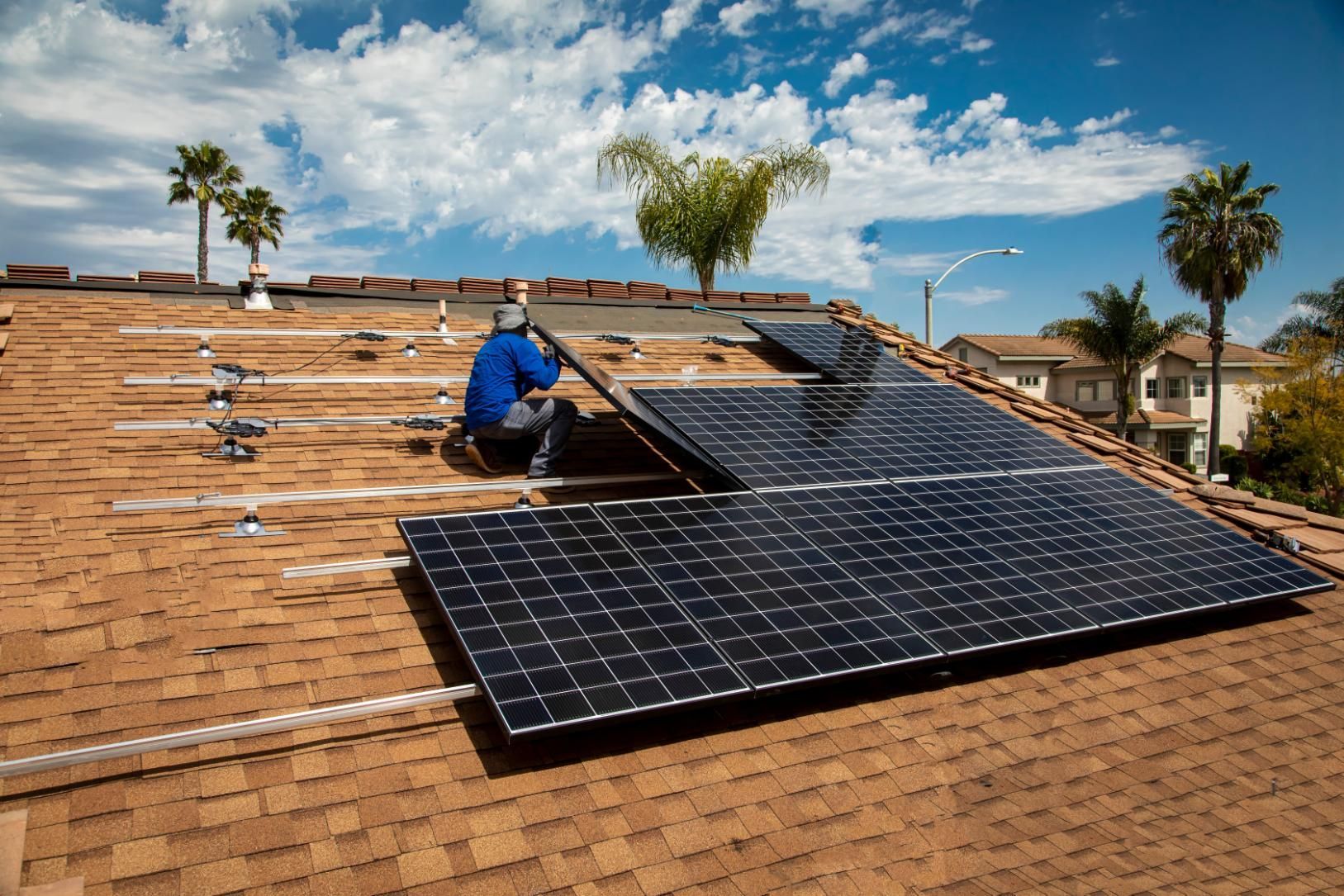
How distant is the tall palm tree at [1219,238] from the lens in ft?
170

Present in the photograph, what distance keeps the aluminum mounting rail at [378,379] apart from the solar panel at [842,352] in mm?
432

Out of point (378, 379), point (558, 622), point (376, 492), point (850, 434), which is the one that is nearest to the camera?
point (558, 622)

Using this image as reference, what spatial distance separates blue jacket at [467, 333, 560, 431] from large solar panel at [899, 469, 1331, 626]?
14.3 ft

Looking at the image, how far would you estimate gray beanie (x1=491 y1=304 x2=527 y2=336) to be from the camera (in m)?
10.5

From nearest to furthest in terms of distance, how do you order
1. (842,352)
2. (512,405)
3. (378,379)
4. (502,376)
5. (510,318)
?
(512,405)
(502,376)
(510,318)
(378,379)
(842,352)

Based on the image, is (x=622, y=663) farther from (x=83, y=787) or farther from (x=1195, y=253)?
(x=1195, y=253)

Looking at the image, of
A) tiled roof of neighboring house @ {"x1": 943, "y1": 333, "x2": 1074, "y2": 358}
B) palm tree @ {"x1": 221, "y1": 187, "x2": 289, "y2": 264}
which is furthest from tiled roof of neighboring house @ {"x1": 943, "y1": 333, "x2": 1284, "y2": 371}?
palm tree @ {"x1": 221, "y1": 187, "x2": 289, "y2": 264}

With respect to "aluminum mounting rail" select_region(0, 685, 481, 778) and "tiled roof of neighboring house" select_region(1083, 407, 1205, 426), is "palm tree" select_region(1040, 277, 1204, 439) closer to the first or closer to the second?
"tiled roof of neighboring house" select_region(1083, 407, 1205, 426)

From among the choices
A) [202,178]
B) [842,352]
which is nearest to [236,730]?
[842,352]

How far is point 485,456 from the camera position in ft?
33.7

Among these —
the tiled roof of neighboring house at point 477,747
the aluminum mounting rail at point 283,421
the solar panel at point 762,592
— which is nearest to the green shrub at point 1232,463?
the tiled roof of neighboring house at point 477,747

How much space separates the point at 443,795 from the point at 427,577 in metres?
1.87

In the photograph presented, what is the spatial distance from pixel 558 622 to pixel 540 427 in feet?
11.6

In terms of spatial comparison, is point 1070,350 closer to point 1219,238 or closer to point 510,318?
point 1219,238
